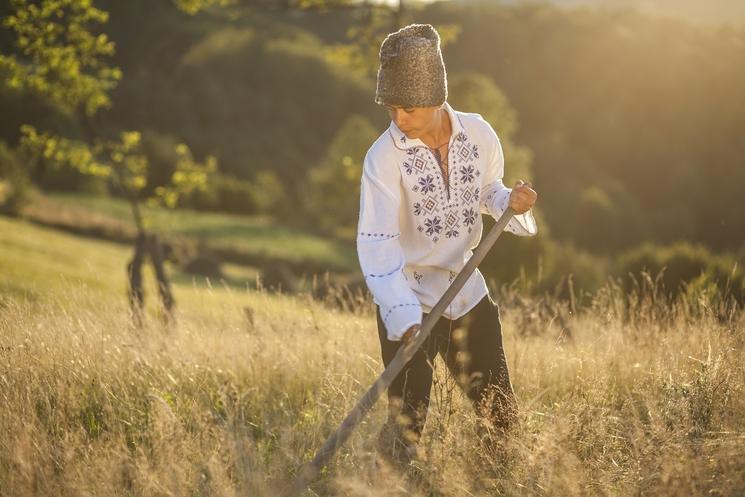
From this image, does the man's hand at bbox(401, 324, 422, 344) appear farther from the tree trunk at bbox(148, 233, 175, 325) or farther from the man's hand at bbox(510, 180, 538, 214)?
the tree trunk at bbox(148, 233, 175, 325)

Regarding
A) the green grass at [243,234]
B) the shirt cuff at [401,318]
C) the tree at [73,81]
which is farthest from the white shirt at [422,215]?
the green grass at [243,234]

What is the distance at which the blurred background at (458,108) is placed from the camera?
32656mm

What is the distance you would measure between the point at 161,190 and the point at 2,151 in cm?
2826

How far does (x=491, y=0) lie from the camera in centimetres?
15100

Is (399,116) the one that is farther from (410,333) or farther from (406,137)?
(410,333)

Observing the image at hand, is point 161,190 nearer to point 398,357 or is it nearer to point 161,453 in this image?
point 161,453

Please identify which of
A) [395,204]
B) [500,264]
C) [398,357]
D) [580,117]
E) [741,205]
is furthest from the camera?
[580,117]

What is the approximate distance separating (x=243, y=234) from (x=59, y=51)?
2854cm

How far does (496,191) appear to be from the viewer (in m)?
3.83

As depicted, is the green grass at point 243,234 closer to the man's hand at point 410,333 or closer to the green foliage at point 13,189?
the green foliage at point 13,189

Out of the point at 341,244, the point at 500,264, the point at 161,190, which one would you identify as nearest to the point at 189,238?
the point at 341,244

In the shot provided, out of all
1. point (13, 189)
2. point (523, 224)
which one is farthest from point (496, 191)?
point (13, 189)

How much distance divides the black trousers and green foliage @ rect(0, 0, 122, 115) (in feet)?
23.2

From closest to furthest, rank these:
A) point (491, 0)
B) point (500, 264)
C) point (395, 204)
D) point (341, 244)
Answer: point (395, 204)
point (500, 264)
point (341, 244)
point (491, 0)
